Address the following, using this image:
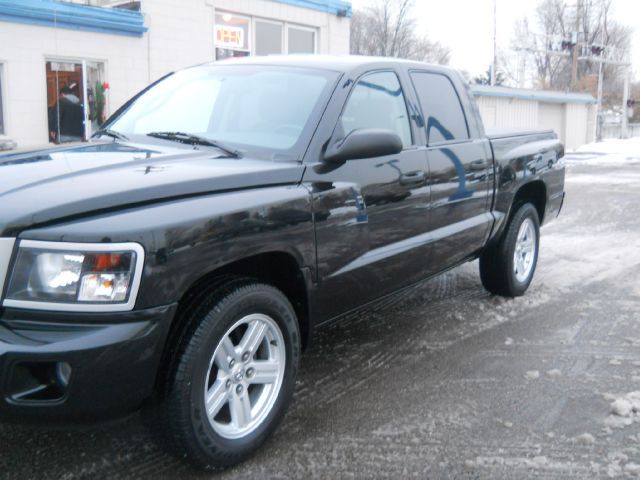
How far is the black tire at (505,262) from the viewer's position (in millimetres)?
5637

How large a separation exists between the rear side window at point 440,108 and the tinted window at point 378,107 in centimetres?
23

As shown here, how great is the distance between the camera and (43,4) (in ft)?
38.1

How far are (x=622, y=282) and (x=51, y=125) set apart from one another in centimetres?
955

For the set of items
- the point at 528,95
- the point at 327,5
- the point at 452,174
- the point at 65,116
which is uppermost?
the point at 327,5

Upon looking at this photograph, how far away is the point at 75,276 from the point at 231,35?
13.4 metres

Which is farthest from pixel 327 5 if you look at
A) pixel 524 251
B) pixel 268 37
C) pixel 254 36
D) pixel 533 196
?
pixel 524 251

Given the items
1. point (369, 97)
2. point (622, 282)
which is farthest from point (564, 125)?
point (369, 97)

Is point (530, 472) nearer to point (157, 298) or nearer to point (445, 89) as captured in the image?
point (157, 298)

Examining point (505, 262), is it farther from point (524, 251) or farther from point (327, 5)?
point (327, 5)

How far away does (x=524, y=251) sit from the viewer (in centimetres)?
604

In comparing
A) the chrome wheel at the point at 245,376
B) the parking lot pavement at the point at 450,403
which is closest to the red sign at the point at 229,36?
the parking lot pavement at the point at 450,403

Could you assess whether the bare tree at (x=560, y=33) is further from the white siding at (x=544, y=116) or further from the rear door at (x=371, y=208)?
the rear door at (x=371, y=208)

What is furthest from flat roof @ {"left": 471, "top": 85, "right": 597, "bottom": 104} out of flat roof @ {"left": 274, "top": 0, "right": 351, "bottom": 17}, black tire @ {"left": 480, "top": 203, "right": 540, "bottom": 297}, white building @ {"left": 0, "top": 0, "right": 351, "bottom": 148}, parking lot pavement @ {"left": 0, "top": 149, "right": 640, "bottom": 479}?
parking lot pavement @ {"left": 0, "top": 149, "right": 640, "bottom": 479}

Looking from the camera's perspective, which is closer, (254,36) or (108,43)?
(108,43)
